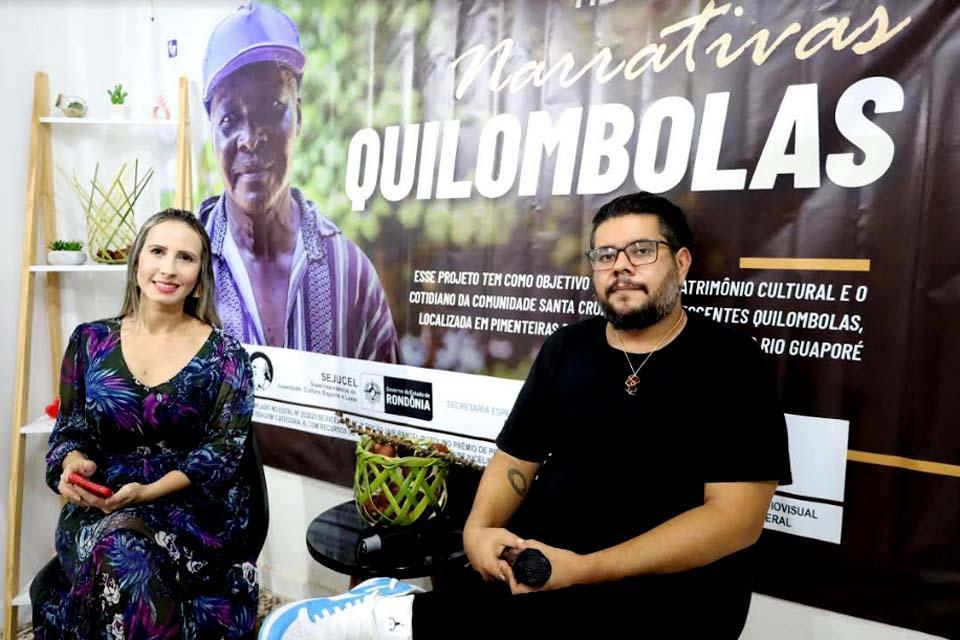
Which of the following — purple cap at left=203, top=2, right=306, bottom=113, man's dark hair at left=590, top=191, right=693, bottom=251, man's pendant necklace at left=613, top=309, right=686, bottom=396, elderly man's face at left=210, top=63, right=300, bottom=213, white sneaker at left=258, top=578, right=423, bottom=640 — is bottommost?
white sneaker at left=258, top=578, right=423, bottom=640

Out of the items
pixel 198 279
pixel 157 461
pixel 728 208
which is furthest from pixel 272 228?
pixel 728 208

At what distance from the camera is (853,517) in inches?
60.2

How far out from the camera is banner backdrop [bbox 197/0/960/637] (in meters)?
1.45

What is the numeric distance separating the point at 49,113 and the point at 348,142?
1.20 m

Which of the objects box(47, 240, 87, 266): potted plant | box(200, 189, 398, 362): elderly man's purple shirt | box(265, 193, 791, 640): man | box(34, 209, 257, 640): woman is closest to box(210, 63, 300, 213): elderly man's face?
box(200, 189, 398, 362): elderly man's purple shirt

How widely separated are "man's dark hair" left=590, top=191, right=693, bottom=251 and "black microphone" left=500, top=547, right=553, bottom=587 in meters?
0.74

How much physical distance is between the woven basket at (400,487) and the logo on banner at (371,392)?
1.45 feet

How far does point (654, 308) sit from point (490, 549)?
64cm

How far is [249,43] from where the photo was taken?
2.54 meters

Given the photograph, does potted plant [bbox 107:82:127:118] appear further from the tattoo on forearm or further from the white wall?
the tattoo on forearm

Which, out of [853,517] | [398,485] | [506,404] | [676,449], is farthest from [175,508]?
[853,517]

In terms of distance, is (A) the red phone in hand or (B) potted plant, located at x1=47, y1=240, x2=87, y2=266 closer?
(A) the red phone in hand

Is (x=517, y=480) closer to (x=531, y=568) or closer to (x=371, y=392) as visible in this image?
(x=531, y=568)

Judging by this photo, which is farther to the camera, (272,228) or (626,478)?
(272,228)
